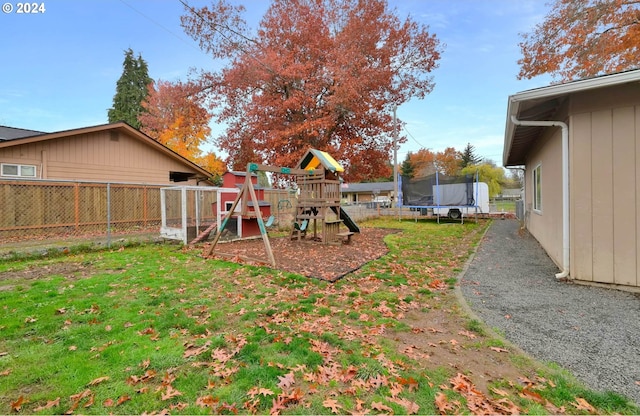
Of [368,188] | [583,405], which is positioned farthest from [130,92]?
[583,405]

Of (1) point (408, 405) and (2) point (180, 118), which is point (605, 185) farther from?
(2) point (180, 118)

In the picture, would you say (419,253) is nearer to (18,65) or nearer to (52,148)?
(52,148)

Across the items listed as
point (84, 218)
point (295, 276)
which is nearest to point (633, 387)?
point (295, 276)

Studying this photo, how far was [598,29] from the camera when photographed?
412 inches

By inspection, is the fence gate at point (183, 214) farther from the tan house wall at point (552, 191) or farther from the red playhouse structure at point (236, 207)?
the tan house wall at point (552, 191)

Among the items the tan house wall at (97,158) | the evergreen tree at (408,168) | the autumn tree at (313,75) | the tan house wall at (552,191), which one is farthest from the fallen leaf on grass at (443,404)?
the evergreen tree at (408,168)

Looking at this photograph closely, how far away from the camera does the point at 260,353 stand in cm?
249

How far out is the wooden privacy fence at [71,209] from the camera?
7.68 m

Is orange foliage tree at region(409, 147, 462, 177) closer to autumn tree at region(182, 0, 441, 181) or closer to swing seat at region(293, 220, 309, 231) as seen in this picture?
autumn tree at region(182, 0, 441, 181)

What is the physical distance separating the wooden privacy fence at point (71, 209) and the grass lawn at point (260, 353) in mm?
4534

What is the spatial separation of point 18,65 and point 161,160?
19.6ft

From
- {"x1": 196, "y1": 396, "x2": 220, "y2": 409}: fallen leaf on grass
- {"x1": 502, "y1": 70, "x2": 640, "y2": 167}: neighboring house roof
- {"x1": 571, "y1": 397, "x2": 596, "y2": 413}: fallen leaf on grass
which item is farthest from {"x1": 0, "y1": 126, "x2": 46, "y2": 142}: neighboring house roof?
{"x1": 571, "y1": 397, "x2": 596, "y2": 413}: fallen leaf on grass

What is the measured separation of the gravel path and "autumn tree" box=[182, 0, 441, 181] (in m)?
9.03

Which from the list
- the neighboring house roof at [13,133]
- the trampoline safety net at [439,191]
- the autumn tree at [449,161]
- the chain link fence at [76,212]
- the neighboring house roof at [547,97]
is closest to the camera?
the neighboring house roof at [547,97]
